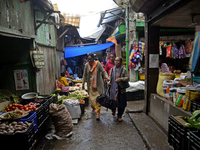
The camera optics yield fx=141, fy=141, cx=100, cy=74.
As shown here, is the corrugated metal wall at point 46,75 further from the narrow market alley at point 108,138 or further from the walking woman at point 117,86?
the walking woman at point 117,86

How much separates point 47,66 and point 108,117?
413cm

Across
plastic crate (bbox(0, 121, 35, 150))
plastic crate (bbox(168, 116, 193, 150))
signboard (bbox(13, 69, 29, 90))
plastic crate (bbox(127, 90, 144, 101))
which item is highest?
signboard (bbox(13, 69, 29, 90))

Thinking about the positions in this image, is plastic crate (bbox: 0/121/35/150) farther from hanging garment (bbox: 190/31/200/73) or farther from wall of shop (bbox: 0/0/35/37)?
hanging garment (bbox: 190/31/200/73)

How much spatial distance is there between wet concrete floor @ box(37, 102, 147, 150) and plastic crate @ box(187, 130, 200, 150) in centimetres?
167

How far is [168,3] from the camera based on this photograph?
3.47 meters

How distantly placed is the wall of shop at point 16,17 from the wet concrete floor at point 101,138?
3.15 metres

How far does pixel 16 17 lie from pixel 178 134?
4888 mm

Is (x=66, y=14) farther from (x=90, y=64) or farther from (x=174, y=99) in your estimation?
(x=174, y=99)

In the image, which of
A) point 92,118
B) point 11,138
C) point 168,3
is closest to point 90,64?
point 92,118

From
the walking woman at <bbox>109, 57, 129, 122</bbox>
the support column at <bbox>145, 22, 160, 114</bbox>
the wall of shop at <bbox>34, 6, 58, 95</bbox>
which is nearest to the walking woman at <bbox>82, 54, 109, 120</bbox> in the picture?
the walking woman at <bbox>109, 57, 129, 122</bbox>

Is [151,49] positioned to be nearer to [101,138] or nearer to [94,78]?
[94,78]

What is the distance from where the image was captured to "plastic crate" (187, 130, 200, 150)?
1.70 meters

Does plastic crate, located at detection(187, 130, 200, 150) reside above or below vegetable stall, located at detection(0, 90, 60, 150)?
above

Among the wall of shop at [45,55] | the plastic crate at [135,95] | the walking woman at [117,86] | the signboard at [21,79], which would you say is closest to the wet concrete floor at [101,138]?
the walking woman at [117,86]
